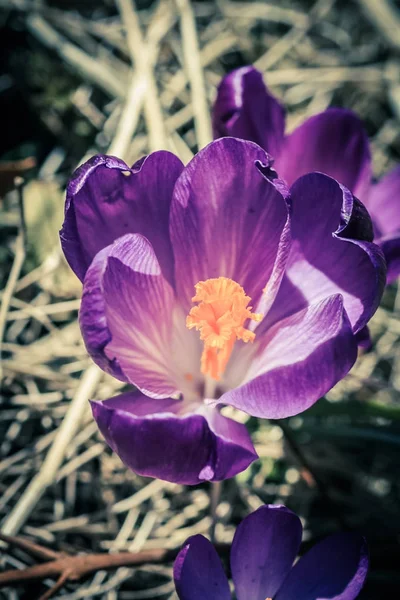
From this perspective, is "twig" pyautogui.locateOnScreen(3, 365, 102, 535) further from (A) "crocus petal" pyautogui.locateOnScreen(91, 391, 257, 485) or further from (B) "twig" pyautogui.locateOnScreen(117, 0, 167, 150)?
(B) "twig" pyautogui.locateOnScreen(117, 0, 167, 150)

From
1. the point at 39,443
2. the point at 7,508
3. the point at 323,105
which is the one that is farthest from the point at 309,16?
the point at 7,508

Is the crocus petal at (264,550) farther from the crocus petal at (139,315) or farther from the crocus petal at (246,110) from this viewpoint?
the crocus petal at (246,110)

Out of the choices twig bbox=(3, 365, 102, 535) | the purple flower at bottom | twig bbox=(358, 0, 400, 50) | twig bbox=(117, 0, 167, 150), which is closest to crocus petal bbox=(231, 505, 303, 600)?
the purple flower at bottom

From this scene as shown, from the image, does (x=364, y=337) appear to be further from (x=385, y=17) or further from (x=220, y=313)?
(x=385, y=17)

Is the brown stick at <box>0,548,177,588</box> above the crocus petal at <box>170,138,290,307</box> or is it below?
below

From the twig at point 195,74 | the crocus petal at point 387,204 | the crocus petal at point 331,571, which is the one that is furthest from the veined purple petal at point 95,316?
the twig at point 195,74
